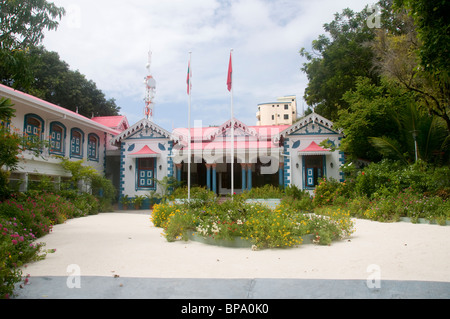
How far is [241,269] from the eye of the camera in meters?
5.31

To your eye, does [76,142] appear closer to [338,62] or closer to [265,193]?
[265,193]

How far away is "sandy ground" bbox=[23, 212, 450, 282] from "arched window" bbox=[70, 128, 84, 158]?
10.4m

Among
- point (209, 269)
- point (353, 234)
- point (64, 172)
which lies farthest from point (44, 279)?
point (64, 172)

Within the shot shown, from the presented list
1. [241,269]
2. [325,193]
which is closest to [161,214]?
[241,269]

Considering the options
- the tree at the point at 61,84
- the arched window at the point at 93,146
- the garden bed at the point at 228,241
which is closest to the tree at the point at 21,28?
the garden bed at the point at 228,241

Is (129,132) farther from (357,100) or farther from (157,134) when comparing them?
(357,100)

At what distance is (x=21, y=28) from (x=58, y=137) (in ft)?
25.9

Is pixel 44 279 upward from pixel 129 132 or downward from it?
downward

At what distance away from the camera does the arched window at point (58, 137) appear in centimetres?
1641

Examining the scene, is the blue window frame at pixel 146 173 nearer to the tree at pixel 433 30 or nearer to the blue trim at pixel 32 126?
the blue trim at pixel 32 126

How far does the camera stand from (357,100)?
633 inches

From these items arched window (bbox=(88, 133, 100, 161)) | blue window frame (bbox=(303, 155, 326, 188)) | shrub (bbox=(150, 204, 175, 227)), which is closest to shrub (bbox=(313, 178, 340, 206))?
blue window frame (bbox=(303, 155, 326, 188))

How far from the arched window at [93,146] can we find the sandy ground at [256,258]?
38.7 feet
